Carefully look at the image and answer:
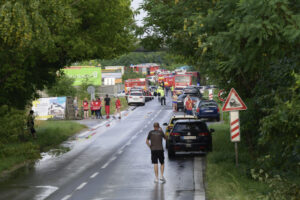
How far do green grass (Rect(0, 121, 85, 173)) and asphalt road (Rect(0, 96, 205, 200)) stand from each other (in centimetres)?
59

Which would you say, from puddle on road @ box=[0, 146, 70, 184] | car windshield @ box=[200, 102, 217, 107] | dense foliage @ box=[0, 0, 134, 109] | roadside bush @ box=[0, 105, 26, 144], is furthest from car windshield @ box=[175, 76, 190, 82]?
roadside bush @ box=[0, 105, 26, 144]

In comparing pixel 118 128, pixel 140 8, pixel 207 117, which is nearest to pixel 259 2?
pixel 140 8

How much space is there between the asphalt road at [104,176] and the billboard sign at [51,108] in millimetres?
15635

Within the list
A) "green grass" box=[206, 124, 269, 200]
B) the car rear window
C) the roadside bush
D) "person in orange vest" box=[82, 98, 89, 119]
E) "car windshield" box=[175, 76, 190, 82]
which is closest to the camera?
"green grass" box=[206, 124, 269, 200]

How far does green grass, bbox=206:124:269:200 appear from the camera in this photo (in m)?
13.6

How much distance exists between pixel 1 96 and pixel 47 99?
21058 mm

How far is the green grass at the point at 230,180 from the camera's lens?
13648 mm

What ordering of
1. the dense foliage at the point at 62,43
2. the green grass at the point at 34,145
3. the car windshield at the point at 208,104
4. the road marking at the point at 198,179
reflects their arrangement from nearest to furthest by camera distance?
the road marking at the point at 198,179 → the dense foliage at the point at 62,43 → the green grass at the point at 34,145 → the car windshield at the point at 208,104

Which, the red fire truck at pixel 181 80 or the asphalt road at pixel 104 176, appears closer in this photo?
the asphalt road at pixel 104 176

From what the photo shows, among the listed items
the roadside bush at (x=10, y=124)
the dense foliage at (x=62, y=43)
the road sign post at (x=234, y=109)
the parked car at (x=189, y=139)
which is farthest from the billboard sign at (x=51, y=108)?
the road sign post at (x=234, y=109)

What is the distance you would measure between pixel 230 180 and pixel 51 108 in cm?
3291

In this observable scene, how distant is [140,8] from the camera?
2520cm

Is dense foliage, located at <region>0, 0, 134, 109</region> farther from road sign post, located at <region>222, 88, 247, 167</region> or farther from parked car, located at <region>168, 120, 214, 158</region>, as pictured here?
road sign post, located at <region>222, 88, 247, 167</region>

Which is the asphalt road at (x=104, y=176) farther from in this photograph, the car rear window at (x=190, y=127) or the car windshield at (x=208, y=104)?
the car windshield at (x=208, y=104)
